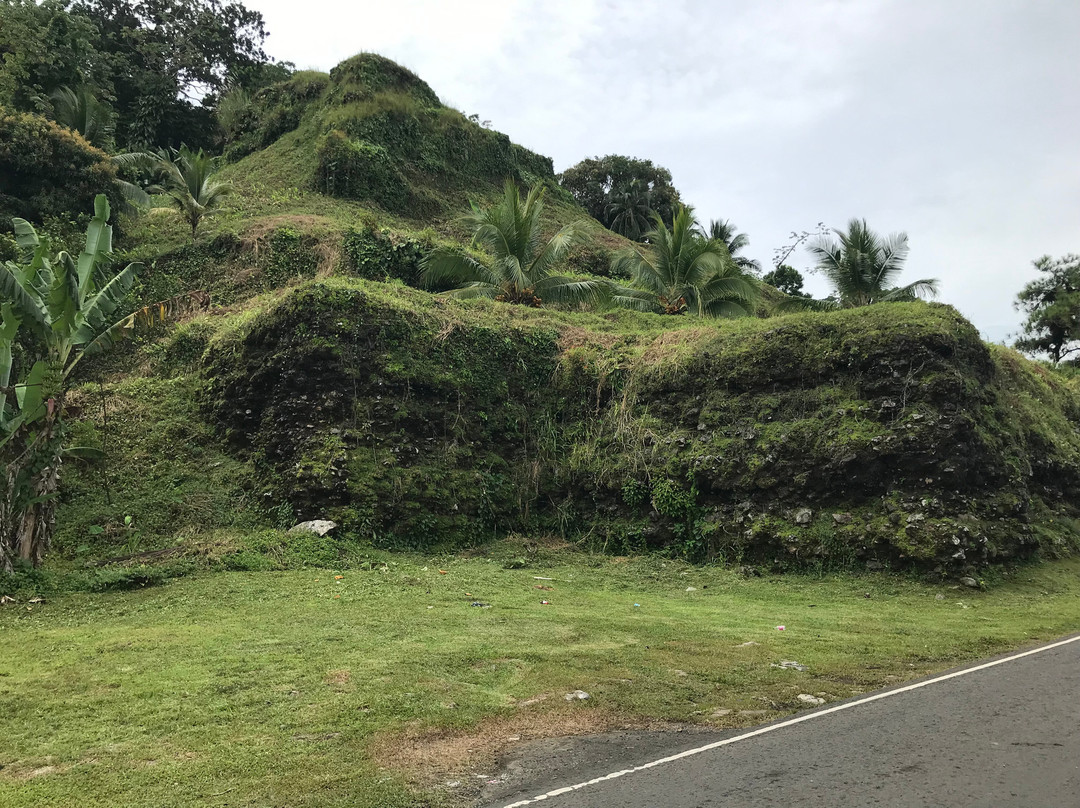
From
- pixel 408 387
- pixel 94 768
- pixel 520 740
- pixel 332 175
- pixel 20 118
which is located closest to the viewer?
pixel 94 768

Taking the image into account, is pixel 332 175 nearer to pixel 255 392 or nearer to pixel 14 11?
pixel 14 11

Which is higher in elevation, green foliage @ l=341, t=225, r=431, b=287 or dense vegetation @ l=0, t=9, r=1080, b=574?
green foliage @ l=341, t=225, r=431, b=287

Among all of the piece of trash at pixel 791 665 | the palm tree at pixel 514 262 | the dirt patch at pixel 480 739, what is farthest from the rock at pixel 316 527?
the palm tree at pixel 514 262

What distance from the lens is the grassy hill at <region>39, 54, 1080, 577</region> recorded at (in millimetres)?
11945

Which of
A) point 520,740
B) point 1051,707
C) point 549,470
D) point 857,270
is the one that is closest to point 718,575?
point 549,470

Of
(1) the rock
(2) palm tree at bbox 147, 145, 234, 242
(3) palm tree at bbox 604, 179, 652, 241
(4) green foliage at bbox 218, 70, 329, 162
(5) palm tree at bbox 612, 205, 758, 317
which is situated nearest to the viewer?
(1) the rock

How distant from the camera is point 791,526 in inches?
484

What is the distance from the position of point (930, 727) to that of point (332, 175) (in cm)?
2822

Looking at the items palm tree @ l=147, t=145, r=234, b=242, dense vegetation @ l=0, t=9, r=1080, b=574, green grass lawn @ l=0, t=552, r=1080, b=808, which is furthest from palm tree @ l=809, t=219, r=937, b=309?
palm tree @ l=147, t=145, r=234, b=242

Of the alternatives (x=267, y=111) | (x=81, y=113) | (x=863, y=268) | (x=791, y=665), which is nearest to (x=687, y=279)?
(x=863, y=268)

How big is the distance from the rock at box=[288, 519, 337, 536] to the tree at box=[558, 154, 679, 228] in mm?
35520

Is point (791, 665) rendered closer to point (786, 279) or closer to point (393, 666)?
point (393, 666)

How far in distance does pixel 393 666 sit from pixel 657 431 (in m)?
9.25

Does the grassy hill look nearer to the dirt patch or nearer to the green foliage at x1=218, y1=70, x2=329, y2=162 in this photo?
the dirt patch
